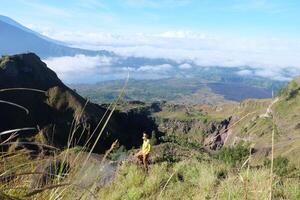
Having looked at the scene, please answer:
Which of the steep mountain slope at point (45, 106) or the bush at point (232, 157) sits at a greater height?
the bush at point (232, 157)

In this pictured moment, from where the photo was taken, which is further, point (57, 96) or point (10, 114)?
point (57, 96)

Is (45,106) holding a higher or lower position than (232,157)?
lower

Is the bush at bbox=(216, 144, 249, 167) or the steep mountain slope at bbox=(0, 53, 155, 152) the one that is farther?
the steep mountain slope at bbox=(0, 53, 155, 152)

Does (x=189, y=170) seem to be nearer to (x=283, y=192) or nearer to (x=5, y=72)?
(x=283, y=192)

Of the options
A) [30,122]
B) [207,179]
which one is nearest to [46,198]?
[207,179]

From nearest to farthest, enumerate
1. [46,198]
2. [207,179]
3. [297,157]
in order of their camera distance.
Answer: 1. [46,198]
2. [207,179]
3. [297,157]

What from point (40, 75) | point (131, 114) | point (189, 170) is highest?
point (189, 170)

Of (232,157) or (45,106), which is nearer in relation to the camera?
(232,157)

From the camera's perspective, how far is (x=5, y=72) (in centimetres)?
12762

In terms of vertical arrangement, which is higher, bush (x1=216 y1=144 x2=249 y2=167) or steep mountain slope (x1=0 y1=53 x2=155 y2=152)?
bush (x1=216 y1=144 x2=249 y2=167)

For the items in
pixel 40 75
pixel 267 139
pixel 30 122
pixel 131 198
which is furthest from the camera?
pixel 267 139

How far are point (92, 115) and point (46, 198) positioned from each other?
120 meters

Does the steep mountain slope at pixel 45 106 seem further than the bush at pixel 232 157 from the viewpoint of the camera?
Yes

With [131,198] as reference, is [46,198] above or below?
above
